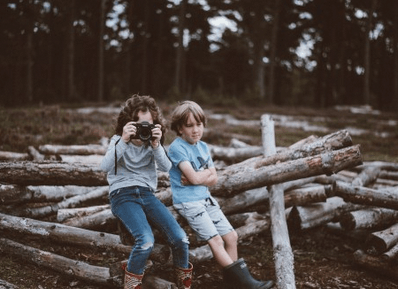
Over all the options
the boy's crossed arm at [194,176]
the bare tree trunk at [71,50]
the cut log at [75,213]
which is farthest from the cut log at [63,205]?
the bare tree trunk at [71,50]

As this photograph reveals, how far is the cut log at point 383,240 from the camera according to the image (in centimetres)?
461

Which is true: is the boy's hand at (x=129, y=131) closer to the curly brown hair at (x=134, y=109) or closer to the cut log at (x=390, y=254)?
the curly brown hair at (x=134, y=109)

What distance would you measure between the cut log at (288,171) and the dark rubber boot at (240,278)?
48.7 inches

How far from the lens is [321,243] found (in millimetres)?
5688

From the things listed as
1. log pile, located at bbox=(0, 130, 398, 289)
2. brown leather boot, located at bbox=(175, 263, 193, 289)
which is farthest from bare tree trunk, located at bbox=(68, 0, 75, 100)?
brown leather boot, located at bbox=(175, 263, 193, 289)

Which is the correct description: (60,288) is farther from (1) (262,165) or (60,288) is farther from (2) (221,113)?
(2) (221,113)

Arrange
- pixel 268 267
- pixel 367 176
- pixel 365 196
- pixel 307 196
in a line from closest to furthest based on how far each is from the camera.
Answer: pixel 268 267 < pixel 365 196 < pixel 307 196 < pixel 367 176

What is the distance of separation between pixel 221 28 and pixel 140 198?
40.1m

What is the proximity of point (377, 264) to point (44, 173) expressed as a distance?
12.7 feet

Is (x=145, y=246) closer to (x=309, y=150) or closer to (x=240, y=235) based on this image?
(x=240, y=235)

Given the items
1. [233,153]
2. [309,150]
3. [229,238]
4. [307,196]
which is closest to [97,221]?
[229,238]

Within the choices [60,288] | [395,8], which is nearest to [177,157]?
[60,288]

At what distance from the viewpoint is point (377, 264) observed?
15.2 feet

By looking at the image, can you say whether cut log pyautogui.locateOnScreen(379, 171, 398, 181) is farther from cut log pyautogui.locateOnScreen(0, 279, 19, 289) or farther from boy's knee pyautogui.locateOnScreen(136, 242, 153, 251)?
cut log pyautogui.locateOnScreen(0, 279, 19, 289)
